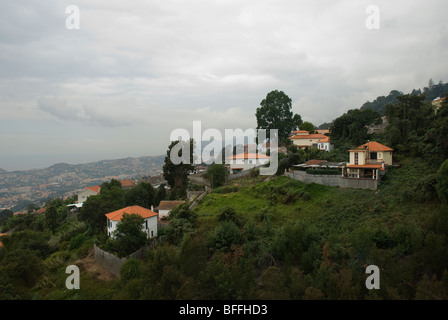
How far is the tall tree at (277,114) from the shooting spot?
38.8 m

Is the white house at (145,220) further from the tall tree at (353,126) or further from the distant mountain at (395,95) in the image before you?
the distant mountain at (395,95)

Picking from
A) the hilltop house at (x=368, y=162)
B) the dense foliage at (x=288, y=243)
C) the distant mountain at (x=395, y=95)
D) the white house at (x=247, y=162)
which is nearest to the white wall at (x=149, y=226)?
the dense foliage at (x=288, y=243)

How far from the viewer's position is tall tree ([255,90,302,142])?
38.8 m

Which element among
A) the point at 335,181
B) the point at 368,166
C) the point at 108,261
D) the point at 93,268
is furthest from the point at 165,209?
the point at 368,166

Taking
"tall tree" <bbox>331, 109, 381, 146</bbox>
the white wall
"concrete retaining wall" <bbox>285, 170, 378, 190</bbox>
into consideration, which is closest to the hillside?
"concrete retaining wall" <bbox>285, 170, 378, 190</bbox>

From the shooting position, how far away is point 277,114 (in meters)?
38.8

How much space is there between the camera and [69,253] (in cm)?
2198

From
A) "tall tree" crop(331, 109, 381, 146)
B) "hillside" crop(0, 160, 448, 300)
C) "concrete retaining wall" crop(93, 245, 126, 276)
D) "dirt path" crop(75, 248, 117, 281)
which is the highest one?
"tall tree" crop(331, 109, 381, 146)

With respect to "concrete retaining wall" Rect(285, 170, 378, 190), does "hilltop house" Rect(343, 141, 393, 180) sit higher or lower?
higher

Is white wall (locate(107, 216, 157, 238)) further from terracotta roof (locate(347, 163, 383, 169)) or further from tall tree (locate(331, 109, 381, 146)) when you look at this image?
tall tree (locate(331, 109, 381, 146))

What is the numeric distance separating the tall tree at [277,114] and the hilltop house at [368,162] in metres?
17.8

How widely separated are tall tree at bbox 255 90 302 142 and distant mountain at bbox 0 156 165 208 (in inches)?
3223
